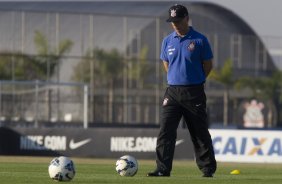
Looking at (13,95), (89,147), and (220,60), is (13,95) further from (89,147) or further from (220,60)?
(220,60)

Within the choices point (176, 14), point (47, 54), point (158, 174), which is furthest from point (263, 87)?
point (176, 14)

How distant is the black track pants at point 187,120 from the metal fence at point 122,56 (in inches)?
1262

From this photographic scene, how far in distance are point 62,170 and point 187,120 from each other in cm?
253

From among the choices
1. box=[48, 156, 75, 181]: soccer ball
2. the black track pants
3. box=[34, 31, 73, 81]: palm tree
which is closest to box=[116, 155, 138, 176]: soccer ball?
the black track pants

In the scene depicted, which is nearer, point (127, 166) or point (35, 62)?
point (127, 166)

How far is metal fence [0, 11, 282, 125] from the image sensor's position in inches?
2148

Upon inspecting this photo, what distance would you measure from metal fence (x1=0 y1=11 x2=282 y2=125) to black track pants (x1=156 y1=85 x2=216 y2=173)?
1262 inches

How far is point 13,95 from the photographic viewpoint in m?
45.8

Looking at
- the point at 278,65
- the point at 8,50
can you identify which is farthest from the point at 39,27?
the point at 278,65

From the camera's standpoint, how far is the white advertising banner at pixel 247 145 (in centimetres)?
2830

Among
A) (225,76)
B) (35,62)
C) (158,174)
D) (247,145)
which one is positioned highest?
(35,62)

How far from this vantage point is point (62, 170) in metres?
14.0

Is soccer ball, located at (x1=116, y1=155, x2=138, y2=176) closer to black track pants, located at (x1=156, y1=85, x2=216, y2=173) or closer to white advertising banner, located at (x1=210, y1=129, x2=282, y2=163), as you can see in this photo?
black track pants, located at (x1=156, y1=85, x2=216, y2=173)

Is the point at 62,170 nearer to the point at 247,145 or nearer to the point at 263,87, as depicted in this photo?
the point at 247,145
